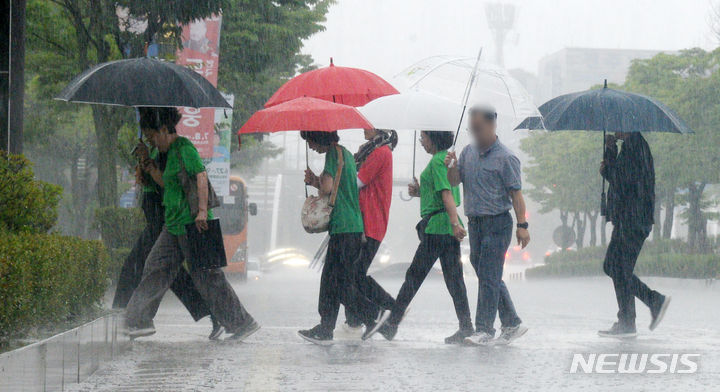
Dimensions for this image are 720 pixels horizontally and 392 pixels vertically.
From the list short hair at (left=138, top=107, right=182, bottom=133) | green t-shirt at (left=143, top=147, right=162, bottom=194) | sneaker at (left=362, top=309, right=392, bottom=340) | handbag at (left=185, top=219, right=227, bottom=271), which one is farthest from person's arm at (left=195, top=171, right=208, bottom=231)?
sneaker at (left=362, top=309, right=392, bottom=340)

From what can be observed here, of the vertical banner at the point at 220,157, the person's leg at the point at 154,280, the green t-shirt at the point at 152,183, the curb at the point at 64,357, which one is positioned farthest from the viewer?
the vertical banner at the point at 220,157

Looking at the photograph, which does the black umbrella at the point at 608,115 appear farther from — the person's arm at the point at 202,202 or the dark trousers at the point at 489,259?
the person's arm at the point at 202,202

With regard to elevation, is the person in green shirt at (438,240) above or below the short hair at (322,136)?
below

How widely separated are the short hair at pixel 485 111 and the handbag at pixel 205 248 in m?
2.15

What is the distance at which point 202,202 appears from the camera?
8.34m

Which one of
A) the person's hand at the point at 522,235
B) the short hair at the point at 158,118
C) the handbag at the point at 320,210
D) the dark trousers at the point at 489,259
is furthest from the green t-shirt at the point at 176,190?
the person's hand at the point at 522,235

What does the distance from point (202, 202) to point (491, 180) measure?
2128 millimetres

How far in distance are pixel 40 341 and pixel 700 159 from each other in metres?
31.1

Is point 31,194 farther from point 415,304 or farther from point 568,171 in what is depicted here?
point 568,171

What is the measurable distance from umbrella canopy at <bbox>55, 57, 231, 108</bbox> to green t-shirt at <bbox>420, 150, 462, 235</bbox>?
5.31 ft

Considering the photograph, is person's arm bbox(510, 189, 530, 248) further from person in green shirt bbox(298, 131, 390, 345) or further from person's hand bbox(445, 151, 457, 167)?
person in green shirt bbox(298, 131, 390, 345)

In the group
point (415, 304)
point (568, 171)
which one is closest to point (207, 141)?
point (415, 304)

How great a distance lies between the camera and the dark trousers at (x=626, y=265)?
9523 mm

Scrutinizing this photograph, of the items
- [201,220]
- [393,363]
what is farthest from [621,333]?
[201,220]
